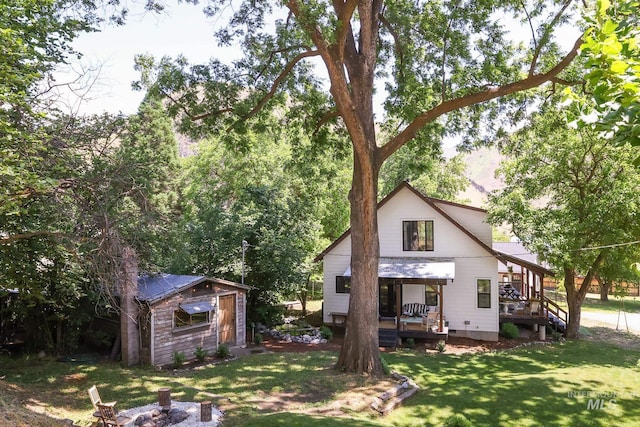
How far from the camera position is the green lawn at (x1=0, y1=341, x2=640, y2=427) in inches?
408

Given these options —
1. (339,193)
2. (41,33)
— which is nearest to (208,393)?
(41,33)

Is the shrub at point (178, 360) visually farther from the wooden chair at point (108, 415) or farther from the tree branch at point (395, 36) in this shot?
the tree branch at point (395, 36)

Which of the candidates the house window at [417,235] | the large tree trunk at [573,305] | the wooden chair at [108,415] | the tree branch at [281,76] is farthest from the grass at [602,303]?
the wooden chair at [108,415]

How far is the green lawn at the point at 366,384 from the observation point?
1036 cm

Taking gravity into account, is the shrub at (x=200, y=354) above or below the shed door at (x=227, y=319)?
below

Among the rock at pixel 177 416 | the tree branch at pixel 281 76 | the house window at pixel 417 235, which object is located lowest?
the rock at pixel 177 416

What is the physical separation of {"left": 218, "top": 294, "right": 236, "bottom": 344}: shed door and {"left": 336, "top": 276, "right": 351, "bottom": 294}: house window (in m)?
6.09

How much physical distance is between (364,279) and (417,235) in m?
9.30

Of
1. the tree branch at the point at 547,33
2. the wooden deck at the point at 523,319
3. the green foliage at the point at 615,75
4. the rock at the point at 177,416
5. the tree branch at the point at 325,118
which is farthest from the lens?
the wooden deck at the point at 523,319

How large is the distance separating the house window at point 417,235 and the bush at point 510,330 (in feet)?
15.8

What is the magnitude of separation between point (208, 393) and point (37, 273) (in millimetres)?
6121

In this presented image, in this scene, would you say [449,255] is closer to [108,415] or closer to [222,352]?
[222,352]

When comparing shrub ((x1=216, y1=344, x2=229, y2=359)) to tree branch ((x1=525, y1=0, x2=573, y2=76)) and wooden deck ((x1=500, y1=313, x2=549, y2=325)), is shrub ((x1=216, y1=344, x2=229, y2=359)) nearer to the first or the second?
wooden deck ((x1=500, y1=313, x2=549, y2=325))

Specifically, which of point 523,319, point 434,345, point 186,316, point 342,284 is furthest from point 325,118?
point 523,319
